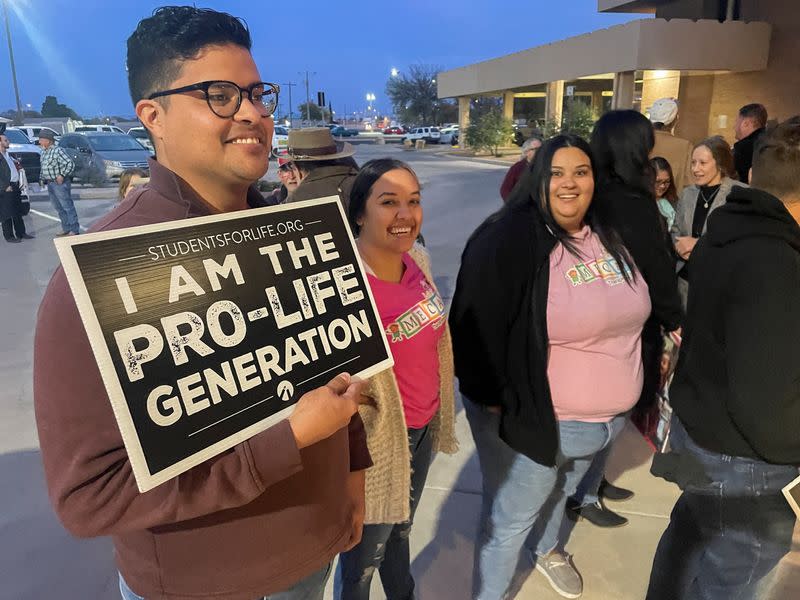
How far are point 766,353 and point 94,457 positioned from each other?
161cm

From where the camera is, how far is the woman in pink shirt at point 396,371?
5.79 feet

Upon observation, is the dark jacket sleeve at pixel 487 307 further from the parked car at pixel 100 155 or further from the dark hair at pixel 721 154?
the parked car at pixel 100 155

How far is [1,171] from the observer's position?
29.1 ft

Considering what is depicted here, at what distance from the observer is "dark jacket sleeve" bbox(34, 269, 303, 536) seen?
0.89 metres

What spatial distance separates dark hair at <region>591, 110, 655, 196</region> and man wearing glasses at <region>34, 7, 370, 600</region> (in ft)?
6.25

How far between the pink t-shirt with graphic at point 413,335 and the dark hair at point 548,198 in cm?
50

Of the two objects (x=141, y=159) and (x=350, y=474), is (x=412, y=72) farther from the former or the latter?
(x=350, y=474)

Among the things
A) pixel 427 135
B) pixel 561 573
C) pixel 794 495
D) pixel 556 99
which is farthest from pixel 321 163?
pixel 427 135

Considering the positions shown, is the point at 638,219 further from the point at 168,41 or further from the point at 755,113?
the point at 755,113

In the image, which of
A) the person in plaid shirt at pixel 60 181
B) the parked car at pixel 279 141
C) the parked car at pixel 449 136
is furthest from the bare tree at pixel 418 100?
the person in plaid shirt at pixel 60 181

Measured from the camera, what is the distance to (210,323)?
3.18 ft

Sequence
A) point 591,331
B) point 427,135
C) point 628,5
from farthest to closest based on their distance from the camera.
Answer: point 427,135 → point 628,5 → point 591,331

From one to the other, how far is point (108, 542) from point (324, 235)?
7.71 feet

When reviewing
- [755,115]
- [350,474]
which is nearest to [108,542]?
[350,474]
